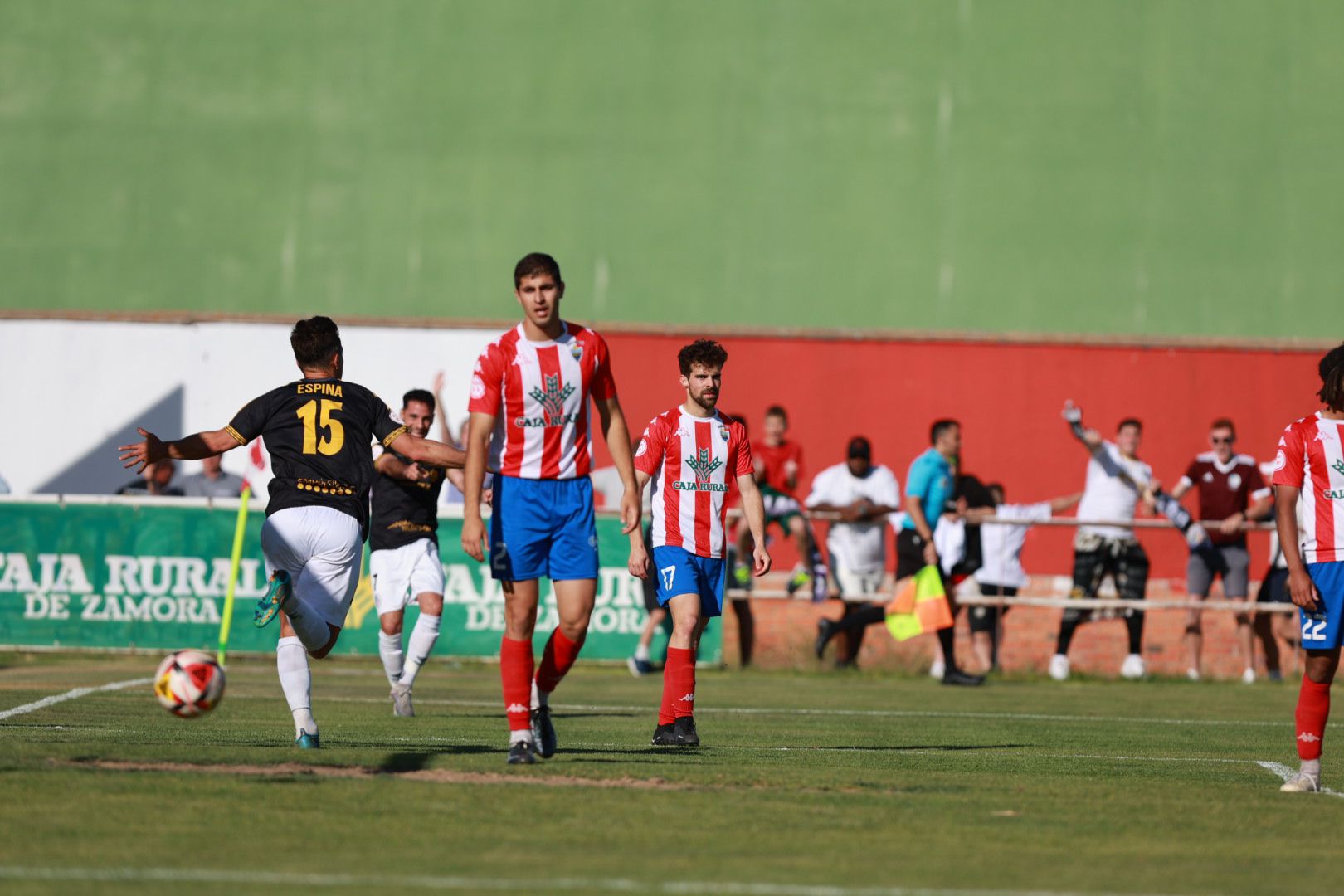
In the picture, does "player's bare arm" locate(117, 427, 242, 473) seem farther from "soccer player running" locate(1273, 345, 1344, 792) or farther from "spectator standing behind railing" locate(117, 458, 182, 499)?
"spectator standing behind railing" locate(117, 458, 182, 499)

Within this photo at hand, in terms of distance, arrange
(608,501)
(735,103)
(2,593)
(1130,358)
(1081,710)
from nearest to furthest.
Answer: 1. (1081,710)
2. (2,593)
3. (608,501)
4. (1130,358)
5. (735,103)

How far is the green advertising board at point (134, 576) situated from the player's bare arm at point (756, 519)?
8.07m

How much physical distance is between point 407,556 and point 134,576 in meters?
6.70

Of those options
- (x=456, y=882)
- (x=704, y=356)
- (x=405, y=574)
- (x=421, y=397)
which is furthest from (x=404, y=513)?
(x=456, y=882)

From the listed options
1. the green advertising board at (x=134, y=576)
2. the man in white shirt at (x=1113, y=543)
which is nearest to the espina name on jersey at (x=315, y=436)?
the green advertising board at (x=134, y=576)

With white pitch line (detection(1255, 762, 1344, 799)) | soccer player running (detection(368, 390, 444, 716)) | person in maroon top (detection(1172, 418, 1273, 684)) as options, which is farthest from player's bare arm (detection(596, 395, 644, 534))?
person in maroon top (detection(1172, 418, 1273, 684))

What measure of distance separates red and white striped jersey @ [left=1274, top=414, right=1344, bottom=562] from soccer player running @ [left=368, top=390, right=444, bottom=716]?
5.83m

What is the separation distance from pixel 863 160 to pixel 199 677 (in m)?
20.8

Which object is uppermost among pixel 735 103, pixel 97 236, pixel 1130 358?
pixel 735 103

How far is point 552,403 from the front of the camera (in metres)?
8.89

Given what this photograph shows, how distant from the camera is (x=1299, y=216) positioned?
27.9 m

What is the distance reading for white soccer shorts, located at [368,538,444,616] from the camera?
43.3 ft

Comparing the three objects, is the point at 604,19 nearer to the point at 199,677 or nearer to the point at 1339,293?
the point at 1339,293

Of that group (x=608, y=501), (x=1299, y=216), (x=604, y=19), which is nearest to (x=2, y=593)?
(x=608, y=501)
